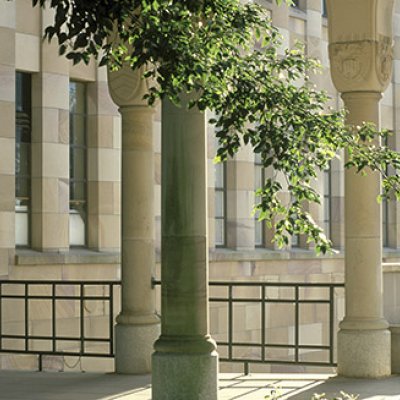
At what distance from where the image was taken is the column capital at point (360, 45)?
544 inches

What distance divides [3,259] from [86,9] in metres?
10.5

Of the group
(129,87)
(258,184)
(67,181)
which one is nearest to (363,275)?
(129,87)

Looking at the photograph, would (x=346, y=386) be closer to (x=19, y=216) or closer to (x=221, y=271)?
(x=19, y=216)

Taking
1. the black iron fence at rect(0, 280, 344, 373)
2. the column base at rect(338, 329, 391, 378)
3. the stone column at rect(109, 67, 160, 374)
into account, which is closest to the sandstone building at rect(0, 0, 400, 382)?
the black iron fence at rect(0, 280, 344, 373)

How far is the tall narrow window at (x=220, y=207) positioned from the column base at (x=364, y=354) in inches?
399

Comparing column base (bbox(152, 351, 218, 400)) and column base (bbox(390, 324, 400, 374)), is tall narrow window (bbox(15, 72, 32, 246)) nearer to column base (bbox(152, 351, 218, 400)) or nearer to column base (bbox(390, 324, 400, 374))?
column base (bbox(390, 324, 400, 374))

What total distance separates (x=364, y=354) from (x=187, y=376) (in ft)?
12.1

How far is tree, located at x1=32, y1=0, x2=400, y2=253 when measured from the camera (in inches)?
314

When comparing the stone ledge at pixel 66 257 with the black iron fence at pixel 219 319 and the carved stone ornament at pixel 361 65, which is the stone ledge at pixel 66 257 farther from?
the carved stone ornament at pixel 361 65

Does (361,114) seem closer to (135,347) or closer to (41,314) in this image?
(135,347)

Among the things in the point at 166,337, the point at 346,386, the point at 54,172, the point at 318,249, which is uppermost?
the point at 54,172

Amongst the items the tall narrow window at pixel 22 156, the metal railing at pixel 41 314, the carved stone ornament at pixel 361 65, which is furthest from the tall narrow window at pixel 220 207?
the carved stone ornament at pixel 361 65

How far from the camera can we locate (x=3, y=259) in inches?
695

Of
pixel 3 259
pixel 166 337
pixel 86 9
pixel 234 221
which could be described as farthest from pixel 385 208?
pixel 86 9
